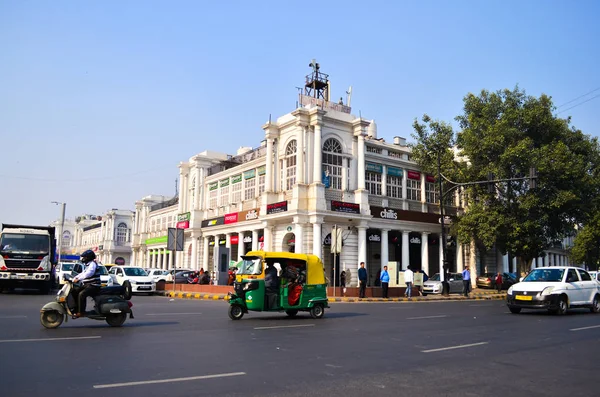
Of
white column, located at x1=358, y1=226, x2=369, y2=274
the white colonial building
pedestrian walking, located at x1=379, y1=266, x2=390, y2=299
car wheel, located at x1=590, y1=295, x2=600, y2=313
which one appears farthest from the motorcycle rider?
white column, located at x1=358, y1=226, x2=369, y2=274

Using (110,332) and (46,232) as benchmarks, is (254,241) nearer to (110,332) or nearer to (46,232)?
(46,232)

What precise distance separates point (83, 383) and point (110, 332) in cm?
504

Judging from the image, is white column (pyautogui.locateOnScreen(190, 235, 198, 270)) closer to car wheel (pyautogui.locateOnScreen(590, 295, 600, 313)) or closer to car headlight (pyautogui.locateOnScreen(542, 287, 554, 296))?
car wheel (pyautogui.locateOnScreen(590, 295, 600, 313))

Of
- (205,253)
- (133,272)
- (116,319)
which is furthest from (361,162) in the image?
(116,319)

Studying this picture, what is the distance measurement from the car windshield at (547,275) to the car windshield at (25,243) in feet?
69.9

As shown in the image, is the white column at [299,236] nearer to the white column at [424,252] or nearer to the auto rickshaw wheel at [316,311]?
the white column at [424,252]

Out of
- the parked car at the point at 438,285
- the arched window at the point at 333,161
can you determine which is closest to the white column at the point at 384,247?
the parked car at the point at 438,285

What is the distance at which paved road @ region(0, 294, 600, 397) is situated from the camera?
6.08 meters

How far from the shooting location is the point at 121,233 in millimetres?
83500

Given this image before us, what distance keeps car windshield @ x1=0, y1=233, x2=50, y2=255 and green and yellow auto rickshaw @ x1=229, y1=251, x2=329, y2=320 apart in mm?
13904

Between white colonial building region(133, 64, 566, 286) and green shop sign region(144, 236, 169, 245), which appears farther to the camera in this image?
green shop sign region(144, 236, 169, 245)

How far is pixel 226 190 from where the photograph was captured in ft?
160

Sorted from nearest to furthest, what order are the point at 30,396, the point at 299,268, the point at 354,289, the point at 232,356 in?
the point at 30,396
the point at 232,356
the point at 299,268
the point at 354,289

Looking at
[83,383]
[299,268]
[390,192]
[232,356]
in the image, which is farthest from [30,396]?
[390,192]
